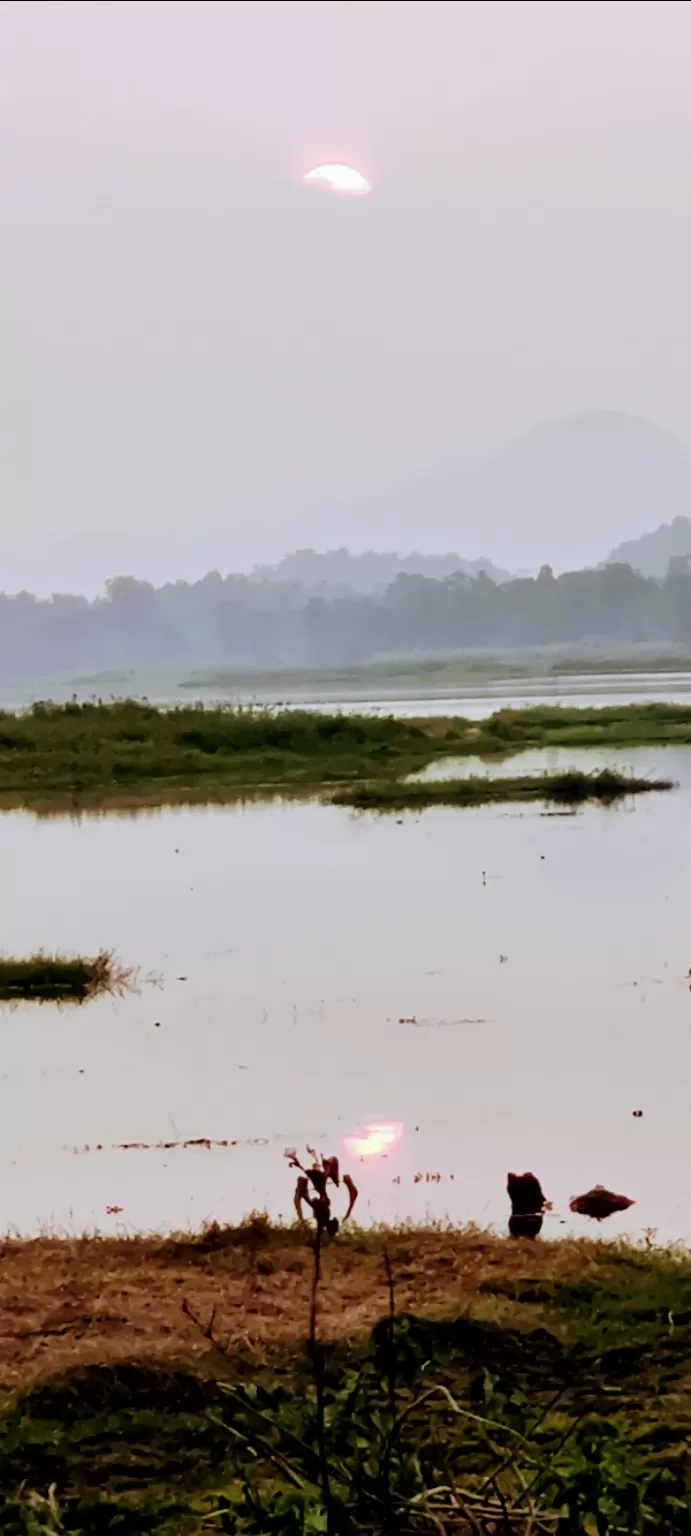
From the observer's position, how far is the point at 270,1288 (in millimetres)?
1504

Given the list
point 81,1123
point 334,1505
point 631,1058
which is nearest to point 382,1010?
point 631,1058

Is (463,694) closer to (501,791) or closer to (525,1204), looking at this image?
(501,791)

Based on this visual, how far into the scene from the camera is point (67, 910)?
111 inches

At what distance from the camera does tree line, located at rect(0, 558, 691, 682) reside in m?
2.82

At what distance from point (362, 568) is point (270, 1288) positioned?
5.87ft

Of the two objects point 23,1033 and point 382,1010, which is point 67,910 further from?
point 382,1010

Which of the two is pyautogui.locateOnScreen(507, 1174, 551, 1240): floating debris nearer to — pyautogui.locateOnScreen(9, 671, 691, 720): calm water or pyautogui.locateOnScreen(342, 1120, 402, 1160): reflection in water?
pyautogui.locateOnScreen(342, 1120, 402, 1160): reflection in water

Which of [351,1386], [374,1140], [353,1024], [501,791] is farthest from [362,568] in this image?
[351,1386]

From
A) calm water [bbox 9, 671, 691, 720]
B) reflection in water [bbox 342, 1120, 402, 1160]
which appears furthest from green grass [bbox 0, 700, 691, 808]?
reflection in water [bbox 342, 1120, 402, 1160]

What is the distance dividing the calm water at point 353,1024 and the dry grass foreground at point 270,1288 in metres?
0.13

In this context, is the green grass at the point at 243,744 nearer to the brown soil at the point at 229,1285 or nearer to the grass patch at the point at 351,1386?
the brown soil at the point at 229,1285

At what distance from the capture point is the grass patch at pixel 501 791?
4285 millimetres

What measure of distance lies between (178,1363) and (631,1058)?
4.06ft

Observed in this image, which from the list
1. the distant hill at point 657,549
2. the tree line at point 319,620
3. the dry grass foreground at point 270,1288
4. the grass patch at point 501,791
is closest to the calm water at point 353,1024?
the dry grass foreground at point 270,1288
